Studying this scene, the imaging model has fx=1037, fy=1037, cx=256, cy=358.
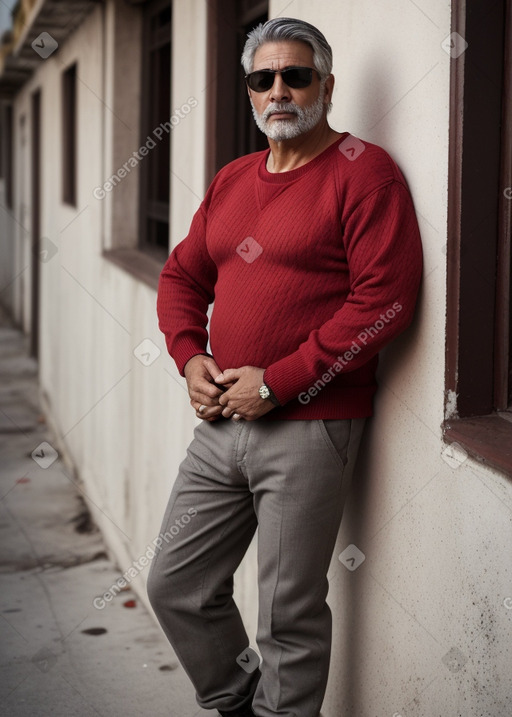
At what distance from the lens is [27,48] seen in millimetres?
10953

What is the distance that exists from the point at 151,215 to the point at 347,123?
3529 mm

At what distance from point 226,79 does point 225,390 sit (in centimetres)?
199

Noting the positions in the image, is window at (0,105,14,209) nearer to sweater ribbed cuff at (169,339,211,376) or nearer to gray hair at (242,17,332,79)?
sweater ribbed cuff at (169,339,211,376)

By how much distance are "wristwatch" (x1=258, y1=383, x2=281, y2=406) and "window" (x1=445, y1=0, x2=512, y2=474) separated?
0.44 metres

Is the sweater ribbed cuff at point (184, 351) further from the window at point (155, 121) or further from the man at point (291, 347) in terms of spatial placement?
the window at point (155, 121)

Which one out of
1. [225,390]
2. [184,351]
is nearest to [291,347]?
[225,390]

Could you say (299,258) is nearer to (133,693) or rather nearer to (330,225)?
(330,225)

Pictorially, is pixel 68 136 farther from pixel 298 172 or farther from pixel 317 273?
pixel 317 273

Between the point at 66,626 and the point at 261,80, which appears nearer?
the point at 261,80

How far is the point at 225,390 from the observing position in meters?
2.90

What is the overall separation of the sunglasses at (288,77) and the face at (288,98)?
0.03 ft

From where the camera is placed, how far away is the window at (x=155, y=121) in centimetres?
621

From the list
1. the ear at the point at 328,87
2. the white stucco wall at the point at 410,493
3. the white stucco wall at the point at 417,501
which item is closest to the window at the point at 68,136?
the white stucco wall at the point at 410,493

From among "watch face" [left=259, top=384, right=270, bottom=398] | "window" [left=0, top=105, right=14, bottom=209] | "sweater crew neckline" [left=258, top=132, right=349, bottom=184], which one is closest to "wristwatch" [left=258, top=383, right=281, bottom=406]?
"watch face" [left=259, top=384, right=270, bottom=398]
